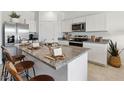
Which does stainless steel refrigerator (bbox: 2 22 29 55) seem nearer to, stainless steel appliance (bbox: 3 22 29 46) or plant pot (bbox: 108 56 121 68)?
stainless steel appliance (bbox: 3 22 29 46)

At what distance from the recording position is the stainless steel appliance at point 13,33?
14.7 feet

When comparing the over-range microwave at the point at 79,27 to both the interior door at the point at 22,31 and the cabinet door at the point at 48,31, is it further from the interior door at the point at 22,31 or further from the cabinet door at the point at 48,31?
the interior door at the point at 22,31

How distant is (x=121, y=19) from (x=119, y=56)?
130 cm

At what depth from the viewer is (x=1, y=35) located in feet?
14.2

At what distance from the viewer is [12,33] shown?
15.3 feet

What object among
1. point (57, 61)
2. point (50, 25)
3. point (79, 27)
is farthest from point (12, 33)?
point (57, 61)

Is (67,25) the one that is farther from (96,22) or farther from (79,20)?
(96,22)

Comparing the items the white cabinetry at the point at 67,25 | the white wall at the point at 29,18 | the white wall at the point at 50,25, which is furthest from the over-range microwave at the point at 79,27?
the white wall at the point at 29,18

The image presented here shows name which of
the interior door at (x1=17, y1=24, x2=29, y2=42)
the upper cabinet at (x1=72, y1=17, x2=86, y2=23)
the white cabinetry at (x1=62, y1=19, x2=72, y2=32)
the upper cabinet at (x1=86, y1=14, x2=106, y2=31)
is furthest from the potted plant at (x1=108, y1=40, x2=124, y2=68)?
the interior door at (x1=17, y1=24, x2=29, y2=42)

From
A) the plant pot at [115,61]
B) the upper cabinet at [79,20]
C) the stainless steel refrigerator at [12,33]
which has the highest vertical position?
the upper cabinet at [79,20]

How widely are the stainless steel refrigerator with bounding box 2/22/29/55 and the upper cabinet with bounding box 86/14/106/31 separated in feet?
8.65

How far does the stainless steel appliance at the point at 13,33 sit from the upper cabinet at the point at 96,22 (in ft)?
8.65
